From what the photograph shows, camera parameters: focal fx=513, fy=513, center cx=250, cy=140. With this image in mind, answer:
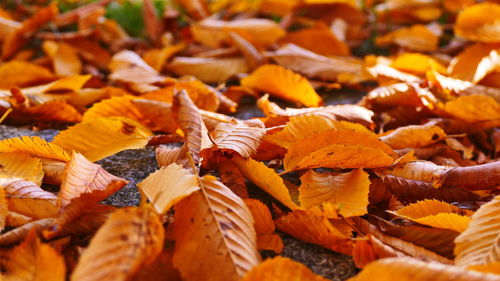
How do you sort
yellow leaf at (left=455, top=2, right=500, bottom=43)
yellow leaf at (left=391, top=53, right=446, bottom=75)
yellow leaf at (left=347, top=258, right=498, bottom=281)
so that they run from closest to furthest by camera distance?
1. yellow leaf at (left=347, top=258, right=498, bottom=281)
2. yellow leaf at (left=391, top=53, right=446, bottom=75)
3. yellow leaf at (left=455, top=2, right=500, bottom=43)

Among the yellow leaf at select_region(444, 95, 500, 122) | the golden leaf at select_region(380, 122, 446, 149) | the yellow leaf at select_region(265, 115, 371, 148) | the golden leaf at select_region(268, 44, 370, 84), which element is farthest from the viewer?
the golden leaf at select_region(268, 44, 370, 84)

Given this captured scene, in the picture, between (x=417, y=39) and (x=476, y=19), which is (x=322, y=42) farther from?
(x=476, y=19)

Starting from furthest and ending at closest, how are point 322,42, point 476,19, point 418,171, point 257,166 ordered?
1. point 322,42
2. point 476,19
3. point 418,171
4. point 257,166

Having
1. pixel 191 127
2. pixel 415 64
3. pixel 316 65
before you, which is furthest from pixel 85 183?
pixel 415 64

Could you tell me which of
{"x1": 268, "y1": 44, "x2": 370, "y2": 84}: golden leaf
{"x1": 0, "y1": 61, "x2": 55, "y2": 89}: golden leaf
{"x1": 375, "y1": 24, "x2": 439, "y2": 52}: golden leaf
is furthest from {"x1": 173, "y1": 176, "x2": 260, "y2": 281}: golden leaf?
{"x1": 375, "y1": 24, "x2": 439, "y2": 52}: golden leaf

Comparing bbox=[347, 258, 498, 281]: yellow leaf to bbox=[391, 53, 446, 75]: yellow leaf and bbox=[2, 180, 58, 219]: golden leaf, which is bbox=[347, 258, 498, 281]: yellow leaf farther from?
bbox=[391, 53, 446, 75]: yellow leaf

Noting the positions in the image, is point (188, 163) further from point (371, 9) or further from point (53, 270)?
point (371, 9)

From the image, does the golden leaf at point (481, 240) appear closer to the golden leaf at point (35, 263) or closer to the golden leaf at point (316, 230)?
the golden leaf at point (316, 230)
